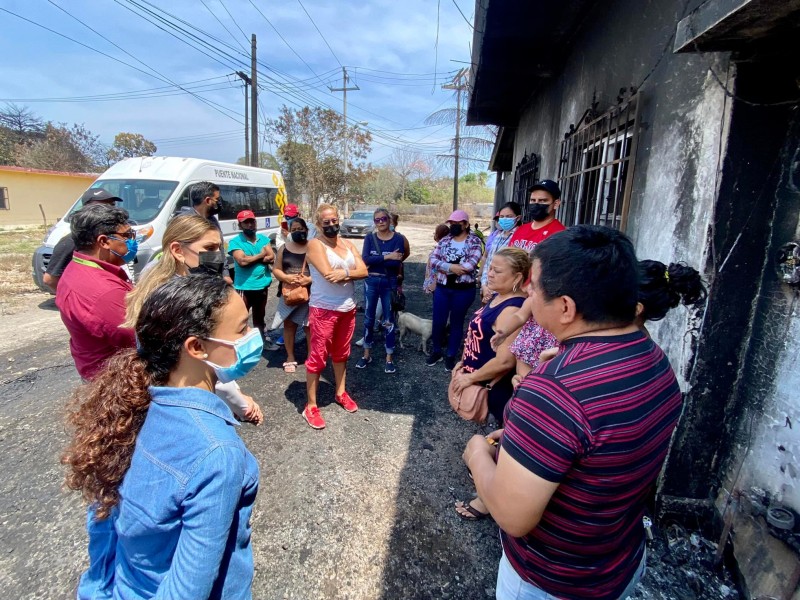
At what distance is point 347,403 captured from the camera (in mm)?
3688

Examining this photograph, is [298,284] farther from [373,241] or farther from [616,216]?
[616,216]

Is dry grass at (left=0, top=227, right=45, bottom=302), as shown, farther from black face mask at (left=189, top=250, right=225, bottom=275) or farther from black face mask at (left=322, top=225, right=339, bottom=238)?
black face mask at (left=322, top=225, right=339, bottom=238)

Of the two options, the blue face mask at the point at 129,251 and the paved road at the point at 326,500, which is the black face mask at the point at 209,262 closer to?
the blue face mask at the point at 129,251

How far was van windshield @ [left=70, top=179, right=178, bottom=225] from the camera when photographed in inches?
296

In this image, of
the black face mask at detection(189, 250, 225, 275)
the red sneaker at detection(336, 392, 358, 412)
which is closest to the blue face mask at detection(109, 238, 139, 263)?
the black face mask at detection(189, 250, 225, 275)

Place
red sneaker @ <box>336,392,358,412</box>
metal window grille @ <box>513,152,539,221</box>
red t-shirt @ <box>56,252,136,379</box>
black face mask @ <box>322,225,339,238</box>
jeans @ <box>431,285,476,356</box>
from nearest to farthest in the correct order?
red t-shirt @ <box>56,252,136,379</box>
black face mask @ <box>322,225,339,238</box>
red sneaker @ <box>336,392,358,412</box>
jeans @ <box>431,285,476,356</box>
metal window grille @ <box>513,152,539,221</box>

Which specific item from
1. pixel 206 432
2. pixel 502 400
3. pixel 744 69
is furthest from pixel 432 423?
pixel 744 69

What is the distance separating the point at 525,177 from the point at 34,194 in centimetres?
2360

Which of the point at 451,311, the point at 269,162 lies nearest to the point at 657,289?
the point at 451,311

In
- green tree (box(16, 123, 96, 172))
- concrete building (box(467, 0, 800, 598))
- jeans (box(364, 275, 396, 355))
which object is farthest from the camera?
green tree (box(16, 123, 96, 172))

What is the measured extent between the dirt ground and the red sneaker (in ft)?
0.31

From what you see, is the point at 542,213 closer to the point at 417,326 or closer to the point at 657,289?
the point at 657,289

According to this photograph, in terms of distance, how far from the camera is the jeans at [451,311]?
4469 mm

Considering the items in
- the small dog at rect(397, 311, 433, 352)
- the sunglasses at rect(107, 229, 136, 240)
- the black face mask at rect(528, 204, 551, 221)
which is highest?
the black face mask at rect(528, 204, 551, 221)
